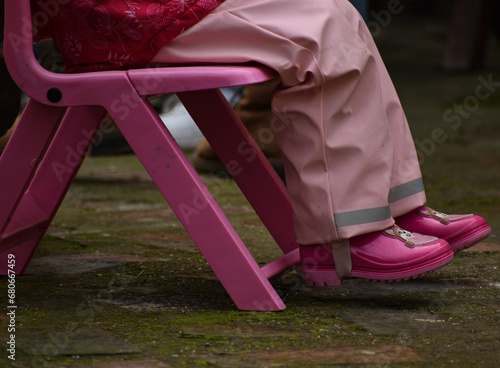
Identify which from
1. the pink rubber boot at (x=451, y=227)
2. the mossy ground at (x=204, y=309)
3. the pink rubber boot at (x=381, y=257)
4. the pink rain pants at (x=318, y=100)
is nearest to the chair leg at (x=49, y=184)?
the mossy ground at (x=204, y=309)

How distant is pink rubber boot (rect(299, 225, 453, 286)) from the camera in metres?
1.51

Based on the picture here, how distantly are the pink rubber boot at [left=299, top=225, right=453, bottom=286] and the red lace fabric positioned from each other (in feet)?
1.52

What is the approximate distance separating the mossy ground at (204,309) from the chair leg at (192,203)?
0.07 m

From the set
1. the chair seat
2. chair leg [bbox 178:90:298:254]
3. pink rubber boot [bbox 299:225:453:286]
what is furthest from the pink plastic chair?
chair leg [bbox 178:90:298:254]

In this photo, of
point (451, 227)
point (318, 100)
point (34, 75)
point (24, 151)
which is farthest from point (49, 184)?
point (451, 227)

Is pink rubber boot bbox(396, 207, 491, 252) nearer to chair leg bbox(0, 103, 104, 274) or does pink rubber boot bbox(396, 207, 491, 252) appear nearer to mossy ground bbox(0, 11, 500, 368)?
mossy ground bbox(0, 11, 500, 368)

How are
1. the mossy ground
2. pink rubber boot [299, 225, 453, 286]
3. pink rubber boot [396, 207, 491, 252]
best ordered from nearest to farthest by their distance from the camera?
the mossy ground
pink rubber boot [299, 225, 453, 286]
pink rubber boot [396, 207, 491, 252]

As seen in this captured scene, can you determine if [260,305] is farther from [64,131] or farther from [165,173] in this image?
[64,131]

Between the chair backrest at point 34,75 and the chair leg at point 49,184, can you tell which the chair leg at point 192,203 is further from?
the chair leg at point 49,184

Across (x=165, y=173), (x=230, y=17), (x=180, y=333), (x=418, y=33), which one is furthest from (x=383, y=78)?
(x=418, y=33)

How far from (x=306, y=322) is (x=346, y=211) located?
0.20 meters

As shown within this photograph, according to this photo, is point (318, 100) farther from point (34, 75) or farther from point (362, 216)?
point (34, 75)

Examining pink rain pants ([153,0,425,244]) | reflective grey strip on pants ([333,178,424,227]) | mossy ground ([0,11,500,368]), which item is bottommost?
mossy ground ([0,11,500,368])

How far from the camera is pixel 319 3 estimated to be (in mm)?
1477
